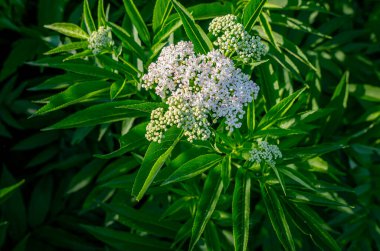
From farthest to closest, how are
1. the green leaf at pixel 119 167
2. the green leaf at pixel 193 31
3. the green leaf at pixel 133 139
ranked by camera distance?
the green leaf at pixel 119 167, the green leaf at pixel 133 139, the green leaf at pixel 193 31

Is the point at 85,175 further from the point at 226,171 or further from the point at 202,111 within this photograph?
the point at 202,111

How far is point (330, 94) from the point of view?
3369mm

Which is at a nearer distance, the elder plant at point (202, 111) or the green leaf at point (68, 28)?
the elder plant at point (202, 111)

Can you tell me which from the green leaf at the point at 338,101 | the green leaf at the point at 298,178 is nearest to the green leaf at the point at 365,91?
the green leaf at the point at 338,101

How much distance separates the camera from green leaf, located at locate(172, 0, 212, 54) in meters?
1.78

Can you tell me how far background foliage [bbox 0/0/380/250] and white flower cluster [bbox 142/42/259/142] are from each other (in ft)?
0.32

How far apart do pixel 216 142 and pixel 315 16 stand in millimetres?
1797

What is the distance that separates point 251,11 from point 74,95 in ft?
2.92

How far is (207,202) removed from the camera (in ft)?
6.40

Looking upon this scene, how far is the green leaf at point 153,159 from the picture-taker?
5.46 feet

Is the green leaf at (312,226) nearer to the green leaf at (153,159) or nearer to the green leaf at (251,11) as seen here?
the green leaf at (153,159)

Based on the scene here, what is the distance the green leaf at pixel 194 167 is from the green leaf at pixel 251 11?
0.62 m

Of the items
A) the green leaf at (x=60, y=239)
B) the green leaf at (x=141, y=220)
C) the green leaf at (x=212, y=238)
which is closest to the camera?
the green leaf at (x=212, y=238)

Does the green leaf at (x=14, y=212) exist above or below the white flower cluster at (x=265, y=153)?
below
